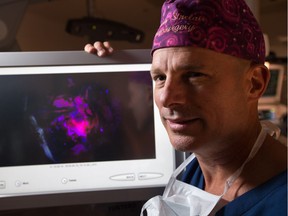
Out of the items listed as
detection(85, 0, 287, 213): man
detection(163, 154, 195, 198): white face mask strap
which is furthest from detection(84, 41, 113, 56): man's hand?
detection(163, 154, 195, 198): white face mask strap

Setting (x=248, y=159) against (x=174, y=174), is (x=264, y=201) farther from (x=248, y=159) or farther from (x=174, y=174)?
(x=174, y=174)

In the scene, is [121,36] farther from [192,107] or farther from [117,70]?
[192,107]

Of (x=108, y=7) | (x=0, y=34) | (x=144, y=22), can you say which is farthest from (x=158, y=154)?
(x=144, y=22)

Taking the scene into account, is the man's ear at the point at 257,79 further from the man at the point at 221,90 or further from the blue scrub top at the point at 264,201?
the blue scrub top at the point at 264,201

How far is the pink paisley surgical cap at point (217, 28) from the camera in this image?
651mm

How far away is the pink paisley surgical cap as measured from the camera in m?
0.65

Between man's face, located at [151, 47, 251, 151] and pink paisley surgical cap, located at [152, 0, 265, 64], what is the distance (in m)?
0.02

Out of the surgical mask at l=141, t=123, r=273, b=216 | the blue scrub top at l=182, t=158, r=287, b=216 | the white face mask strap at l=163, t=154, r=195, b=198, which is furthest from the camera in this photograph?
the white face mask strap at l=163, t=154, r=195, b=198

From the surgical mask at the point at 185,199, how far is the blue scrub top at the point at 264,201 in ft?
0.12

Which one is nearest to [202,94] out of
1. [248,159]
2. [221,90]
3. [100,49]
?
[221,90]

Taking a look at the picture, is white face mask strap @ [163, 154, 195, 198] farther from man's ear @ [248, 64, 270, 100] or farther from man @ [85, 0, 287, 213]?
man's ear @ [248, 64, 270, 100]

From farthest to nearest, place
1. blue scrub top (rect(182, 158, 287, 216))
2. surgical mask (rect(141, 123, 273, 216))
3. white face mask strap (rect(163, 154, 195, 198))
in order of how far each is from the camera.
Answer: white face mask strap (rect(163, 154, 195, 198)) → surgical mask (rect(141, 123, 273, 216)) → blue scrub top (rect(182, 158, 287, 216))

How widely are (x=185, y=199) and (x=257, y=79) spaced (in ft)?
1.07

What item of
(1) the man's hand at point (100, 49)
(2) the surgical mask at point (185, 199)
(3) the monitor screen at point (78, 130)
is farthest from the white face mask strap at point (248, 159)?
(1) the man's hand at point (100, 49)
